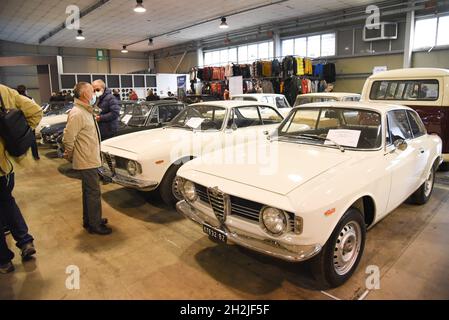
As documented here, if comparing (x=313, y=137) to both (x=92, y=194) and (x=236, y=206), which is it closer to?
(x=236, y=206)

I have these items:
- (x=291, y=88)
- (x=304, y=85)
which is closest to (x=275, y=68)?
(x=291, y=88)

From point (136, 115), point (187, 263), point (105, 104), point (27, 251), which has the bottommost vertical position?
point (187, 263)

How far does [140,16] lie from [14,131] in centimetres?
1208

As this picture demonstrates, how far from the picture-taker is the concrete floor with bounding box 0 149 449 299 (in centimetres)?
276

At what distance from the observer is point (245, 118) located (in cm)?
539

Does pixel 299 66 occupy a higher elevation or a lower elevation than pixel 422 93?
higher

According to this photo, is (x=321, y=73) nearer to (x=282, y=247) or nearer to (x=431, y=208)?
(x=431, y=208)

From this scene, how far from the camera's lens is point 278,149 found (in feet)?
11.6

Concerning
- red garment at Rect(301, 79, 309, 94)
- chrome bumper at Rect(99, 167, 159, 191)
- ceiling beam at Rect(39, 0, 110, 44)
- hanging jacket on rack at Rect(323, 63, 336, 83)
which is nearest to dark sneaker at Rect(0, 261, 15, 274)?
chrome bumper at Rect(99, 167, 159, 191)

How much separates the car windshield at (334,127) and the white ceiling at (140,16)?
888 centimetres

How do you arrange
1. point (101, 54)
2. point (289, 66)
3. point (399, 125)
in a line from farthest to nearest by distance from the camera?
point (101, 54) → point (289, 66) → point (399, 125)

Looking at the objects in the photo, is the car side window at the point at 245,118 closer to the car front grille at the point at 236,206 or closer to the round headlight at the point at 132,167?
the round headlight at the point at 132,167

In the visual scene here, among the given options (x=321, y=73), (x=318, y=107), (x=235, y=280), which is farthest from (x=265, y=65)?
(x=235, y=280)
